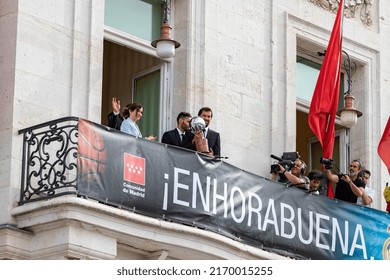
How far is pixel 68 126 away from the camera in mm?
16297

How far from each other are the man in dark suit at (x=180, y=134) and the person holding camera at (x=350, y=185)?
2.69 meters

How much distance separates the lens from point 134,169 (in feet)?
54.5

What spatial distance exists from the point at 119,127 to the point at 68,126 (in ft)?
4.49

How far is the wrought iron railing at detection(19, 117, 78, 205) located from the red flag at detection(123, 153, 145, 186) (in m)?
0.56

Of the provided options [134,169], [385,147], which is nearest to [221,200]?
[134,169]

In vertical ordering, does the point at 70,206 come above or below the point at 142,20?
below

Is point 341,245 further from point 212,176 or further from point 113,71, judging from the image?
point 113,71

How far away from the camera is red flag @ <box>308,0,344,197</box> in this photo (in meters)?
20.3

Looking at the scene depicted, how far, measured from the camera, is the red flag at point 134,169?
54.2 feet

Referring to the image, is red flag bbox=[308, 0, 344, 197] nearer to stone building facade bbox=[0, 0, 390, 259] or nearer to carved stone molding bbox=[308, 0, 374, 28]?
stone building facade bbox=[0, 0, 390, 259]

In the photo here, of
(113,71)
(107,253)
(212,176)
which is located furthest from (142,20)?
(107,253)

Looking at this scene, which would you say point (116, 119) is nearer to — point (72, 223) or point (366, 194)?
point (72, 223)

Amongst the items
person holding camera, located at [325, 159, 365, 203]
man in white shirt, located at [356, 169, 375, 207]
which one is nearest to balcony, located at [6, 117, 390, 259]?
person holding camera, located at [325, 159, 365, 203]

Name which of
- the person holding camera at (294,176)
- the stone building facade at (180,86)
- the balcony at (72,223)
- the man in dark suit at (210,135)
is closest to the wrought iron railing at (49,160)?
the balcony at (72,223)
